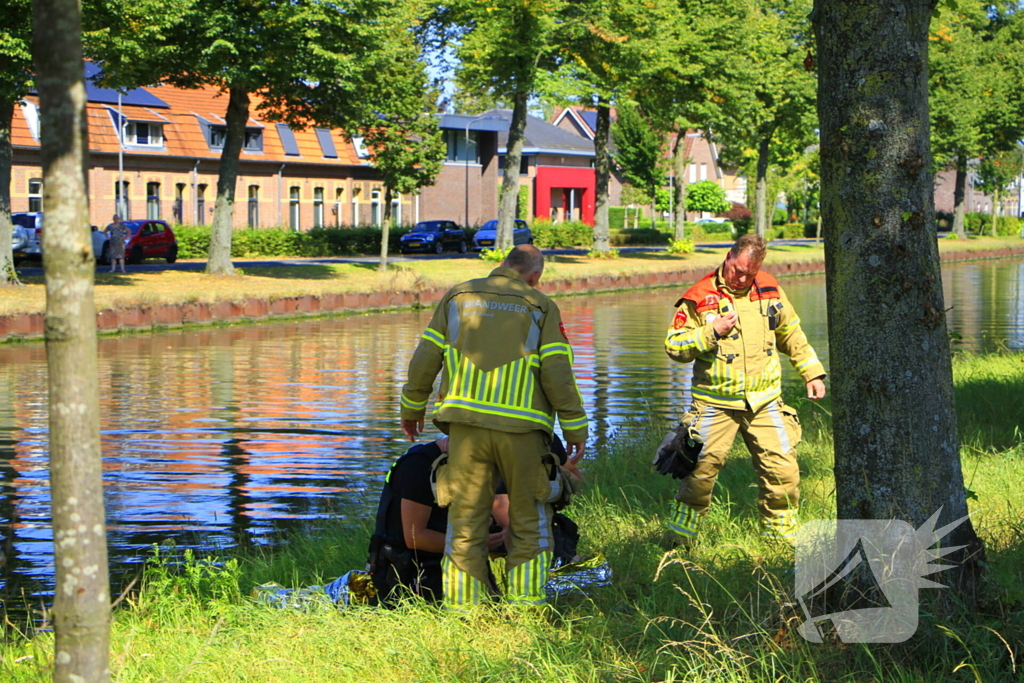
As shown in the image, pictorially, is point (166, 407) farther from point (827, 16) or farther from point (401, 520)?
point (827, 16)

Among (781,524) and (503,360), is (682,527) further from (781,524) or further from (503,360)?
(503,360)

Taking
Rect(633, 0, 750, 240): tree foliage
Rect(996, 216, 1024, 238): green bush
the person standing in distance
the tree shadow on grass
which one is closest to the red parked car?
the person standing in distance

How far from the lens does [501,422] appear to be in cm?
507

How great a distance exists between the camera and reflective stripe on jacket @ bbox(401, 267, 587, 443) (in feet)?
16.8

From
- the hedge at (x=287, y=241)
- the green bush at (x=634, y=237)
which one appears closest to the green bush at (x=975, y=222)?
the green bush at (x=634, y=237)

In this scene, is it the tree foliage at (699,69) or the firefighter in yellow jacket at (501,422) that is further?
the tree foliage at (699,69)

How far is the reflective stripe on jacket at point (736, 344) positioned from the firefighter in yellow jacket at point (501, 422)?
4.71 ft

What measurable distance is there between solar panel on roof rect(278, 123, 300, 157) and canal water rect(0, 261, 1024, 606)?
2966 centimetres

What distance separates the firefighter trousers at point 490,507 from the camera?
5113 mm

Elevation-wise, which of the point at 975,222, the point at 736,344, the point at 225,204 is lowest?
the point at 736,344

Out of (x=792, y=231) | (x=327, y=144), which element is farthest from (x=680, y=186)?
(x=792, y=231)

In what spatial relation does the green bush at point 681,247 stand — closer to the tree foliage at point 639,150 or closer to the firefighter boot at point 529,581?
the tree foliage at point 639,150

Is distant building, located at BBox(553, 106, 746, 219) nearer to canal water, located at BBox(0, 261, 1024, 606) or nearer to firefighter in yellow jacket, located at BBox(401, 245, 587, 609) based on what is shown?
canal water, located at BBox(0, 261, 1024, 606)

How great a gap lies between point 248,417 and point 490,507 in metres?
8.24
